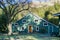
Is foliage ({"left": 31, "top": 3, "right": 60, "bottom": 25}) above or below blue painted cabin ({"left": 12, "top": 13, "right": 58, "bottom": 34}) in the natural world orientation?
above

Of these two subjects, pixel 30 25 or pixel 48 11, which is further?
pixel 48 11

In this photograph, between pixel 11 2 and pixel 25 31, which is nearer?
pixel 11 2

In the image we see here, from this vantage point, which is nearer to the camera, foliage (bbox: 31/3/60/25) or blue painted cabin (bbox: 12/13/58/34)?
blue painted cabin (bbox: 12/13/58/34)

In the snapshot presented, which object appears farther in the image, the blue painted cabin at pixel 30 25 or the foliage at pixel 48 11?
the foliage at pixel 48 11

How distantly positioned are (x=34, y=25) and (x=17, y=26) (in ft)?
13.5

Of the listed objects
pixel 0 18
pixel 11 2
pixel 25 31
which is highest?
pixel 11 2

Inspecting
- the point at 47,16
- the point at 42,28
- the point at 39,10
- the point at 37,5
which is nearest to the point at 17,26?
the point at 42,28

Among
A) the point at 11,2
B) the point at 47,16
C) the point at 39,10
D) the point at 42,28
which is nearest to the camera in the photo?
the point at 11,2

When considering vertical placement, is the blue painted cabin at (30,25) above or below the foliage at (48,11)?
below

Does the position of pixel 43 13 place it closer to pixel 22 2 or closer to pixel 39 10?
pixel 39 10

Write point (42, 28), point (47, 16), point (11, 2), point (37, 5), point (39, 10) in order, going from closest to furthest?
point (11, 2)
point (42, 28)
point (47, 16)
point (39, 10)
point (37, 5)

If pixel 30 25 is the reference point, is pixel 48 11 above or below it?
above

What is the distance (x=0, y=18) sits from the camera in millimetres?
44156

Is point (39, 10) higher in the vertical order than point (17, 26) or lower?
higher
